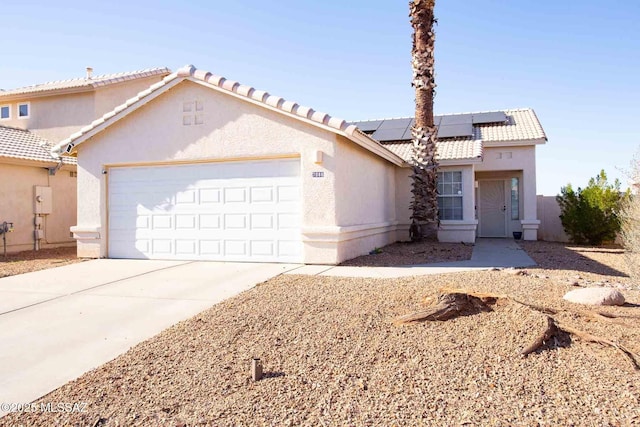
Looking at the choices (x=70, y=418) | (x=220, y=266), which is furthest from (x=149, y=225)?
(x=70, y=418)

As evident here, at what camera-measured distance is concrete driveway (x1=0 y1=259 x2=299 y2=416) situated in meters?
4.46

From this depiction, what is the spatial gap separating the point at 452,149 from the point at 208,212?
9.10m

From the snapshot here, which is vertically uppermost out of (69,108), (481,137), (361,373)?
(69,108)

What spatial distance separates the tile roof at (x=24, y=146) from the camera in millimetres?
13953

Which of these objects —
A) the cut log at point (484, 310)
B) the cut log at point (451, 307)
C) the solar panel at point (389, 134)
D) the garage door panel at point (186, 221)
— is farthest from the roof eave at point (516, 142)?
the cut log at point (451, 307)

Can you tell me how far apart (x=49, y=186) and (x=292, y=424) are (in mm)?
14872

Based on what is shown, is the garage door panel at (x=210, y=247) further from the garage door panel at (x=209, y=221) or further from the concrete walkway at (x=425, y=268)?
the concrete walkway at (x=425, y=268)

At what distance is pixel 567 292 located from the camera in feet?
22.0

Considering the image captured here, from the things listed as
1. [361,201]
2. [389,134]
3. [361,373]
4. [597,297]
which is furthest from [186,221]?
[389,134]

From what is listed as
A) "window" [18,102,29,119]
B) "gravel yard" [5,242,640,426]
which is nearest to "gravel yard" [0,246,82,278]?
"gravel yard" [5,242,640,426]

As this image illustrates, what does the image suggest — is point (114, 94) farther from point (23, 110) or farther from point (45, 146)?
point (23, 110)

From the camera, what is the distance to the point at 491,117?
61.6 ft

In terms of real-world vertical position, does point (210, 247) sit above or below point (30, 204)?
below

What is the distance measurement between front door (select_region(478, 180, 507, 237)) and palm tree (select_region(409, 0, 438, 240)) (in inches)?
219
